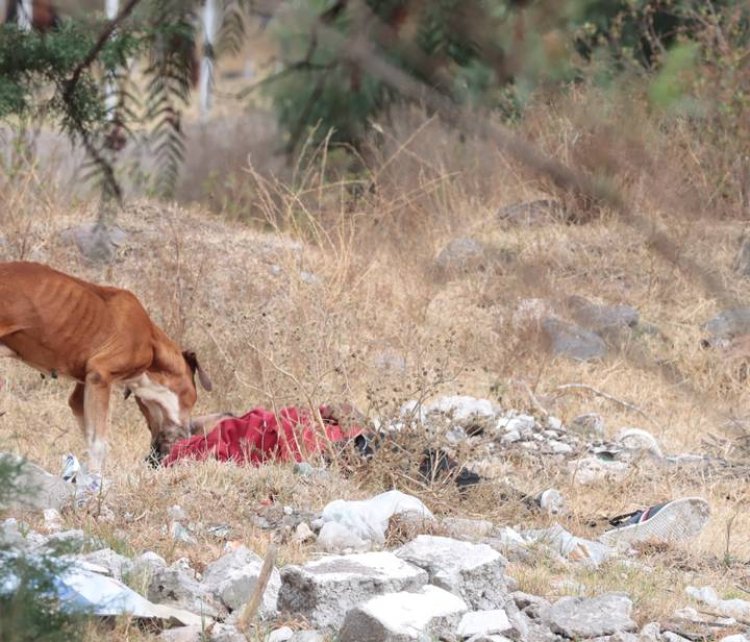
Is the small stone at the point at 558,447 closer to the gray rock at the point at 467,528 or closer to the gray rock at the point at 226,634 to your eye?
the gray rock at the point at 467,528

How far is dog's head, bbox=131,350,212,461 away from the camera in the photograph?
754 centimetres

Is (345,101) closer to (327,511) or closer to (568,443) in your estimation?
(327,511)

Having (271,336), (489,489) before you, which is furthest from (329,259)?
(489,489)

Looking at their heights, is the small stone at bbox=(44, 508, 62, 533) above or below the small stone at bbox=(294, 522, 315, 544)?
above

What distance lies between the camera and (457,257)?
2121mm

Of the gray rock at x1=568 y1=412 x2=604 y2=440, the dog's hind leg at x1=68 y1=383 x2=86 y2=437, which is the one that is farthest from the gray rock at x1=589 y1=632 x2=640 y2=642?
the dog's hind leg at x1=68 y1=383 x2=86 y2=437

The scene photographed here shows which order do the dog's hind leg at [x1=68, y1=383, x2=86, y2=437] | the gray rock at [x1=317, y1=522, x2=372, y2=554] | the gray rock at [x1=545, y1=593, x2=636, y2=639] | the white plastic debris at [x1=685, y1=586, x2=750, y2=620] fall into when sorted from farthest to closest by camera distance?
the dog's hind leg at [x1=68, y1=383, x2=86, y2=437] < the gray rock at [x1=317, y1=522, x2=372, y2=554] < the white plastic debris at [x1=685, y1=586, x2=750, y2=620] < the gray rock at [x1=545, y1=593, x2=636, y2=639]

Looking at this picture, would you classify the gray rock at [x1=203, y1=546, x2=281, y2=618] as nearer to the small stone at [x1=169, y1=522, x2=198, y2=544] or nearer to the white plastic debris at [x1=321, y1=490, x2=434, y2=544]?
the small stone at [x1=169, y1=522, x2=198, y2=544]

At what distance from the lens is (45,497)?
16.8ft

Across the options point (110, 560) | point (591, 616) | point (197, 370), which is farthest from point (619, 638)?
point (197, 370)

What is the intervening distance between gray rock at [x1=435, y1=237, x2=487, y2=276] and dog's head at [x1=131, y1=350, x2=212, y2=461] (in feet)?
15.5

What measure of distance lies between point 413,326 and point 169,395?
54.3 inches

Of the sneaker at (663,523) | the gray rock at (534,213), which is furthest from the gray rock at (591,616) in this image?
the gray rock at (534,213)

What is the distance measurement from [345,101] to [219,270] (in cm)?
881
